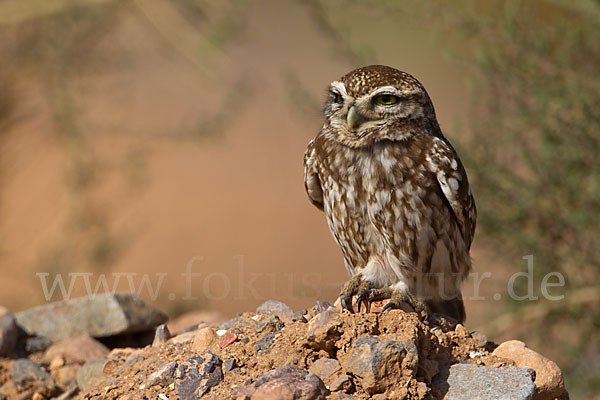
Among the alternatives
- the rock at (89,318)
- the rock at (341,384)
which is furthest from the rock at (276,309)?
the rock at (89,318)

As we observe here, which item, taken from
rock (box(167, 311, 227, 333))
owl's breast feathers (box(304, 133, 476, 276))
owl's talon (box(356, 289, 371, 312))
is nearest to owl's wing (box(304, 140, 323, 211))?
owl's breast feathers (box(304, 133, 476, 276))

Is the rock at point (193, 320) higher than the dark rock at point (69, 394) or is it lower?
higher

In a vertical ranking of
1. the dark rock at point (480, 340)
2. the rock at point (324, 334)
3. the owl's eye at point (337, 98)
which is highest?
the owl's eye at point (337, 98)

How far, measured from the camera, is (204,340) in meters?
2.80

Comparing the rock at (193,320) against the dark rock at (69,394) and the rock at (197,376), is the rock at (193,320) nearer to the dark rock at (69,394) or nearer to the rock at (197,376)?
the dark rock at (69,394)

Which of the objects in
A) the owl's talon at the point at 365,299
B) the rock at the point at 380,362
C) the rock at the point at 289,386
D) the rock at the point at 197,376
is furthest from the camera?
the owl's talon at the point at 365,299

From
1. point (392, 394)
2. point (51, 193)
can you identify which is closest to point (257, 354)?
point (392, 394)

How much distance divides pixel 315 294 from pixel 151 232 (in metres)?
6.18

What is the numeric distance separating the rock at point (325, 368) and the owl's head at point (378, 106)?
3.98 ft

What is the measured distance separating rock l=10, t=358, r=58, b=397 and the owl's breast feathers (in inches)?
60.8

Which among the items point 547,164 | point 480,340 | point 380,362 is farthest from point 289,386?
point 547,164

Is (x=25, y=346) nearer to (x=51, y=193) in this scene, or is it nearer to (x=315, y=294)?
(x=315, y=294)

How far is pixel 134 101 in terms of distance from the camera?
977 cm

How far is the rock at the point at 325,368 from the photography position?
242cm
